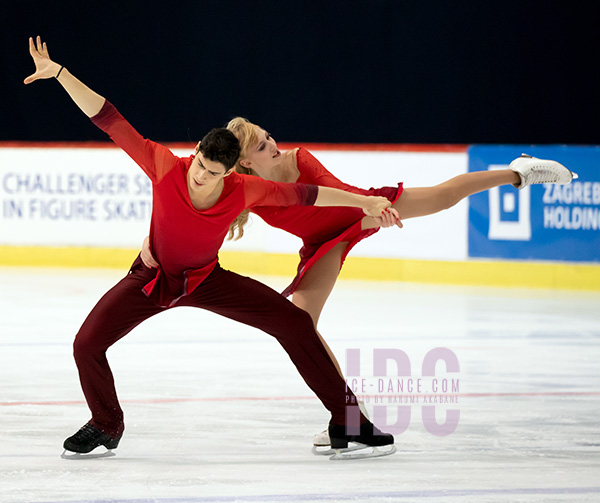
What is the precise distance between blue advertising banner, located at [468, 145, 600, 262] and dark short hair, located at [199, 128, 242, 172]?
539 cm

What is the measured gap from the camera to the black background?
10.4m

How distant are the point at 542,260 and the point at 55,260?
14.7 feet

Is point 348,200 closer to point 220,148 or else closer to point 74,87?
point 220,148

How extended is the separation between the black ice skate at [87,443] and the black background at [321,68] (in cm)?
754

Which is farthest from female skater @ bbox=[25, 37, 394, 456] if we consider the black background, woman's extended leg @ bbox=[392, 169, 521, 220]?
the black background

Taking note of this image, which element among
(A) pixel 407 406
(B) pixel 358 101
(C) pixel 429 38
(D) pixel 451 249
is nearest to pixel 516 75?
(C) pixel 429 38

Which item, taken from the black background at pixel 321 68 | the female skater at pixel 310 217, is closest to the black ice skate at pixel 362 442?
the female skater at pixel 310 217

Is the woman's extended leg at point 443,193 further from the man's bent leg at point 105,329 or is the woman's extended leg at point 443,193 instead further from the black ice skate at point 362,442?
the man's bent leg at point 105,329

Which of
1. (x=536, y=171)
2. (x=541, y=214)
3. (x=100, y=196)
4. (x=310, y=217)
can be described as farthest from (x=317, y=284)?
(x=100, y=196)

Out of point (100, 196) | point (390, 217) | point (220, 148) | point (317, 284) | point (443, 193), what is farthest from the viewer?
point (100, 196)

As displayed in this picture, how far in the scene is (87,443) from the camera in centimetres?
364

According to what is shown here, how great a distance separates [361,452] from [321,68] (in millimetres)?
7783

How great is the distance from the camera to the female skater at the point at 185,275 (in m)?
3.46

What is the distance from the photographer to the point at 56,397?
4.63m
